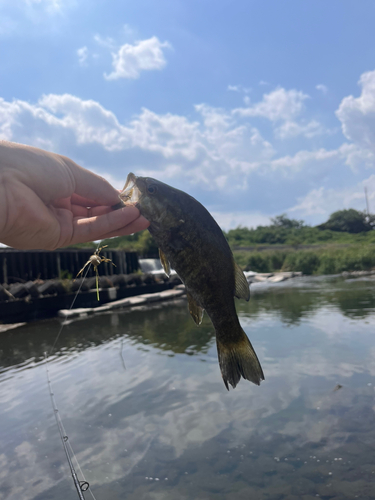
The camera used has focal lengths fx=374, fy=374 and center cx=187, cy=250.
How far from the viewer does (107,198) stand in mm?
2535

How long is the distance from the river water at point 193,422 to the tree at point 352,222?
72.6 metres

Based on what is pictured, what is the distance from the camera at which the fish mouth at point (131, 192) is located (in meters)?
2.16

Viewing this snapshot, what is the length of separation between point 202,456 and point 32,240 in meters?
4.48

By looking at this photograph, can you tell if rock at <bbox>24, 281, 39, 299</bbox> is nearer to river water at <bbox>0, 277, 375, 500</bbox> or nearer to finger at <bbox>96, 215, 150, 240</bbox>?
river water at <bbox>0, 277, 375, 500</bbox>

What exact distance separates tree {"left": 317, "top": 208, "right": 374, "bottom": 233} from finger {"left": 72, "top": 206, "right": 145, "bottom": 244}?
82.8 m

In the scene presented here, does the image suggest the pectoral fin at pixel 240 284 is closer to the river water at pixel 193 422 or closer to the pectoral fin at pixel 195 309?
the pectoral fin at pixel 195 309

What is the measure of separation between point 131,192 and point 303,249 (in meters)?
49.7

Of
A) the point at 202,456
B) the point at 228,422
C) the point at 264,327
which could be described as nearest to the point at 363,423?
the point at 228,422

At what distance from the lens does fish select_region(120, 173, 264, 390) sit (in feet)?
6.63

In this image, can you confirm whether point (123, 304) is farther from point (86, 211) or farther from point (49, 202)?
point (49, 202)

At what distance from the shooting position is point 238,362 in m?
2.06

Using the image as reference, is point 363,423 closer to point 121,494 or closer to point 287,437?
point 287,437

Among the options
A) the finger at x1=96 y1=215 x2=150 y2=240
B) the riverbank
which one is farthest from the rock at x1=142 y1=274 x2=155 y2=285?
the finger at x1=96 y1=215 x2=150 y2=240

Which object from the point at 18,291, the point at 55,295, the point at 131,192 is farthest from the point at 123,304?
the point at 131,192
